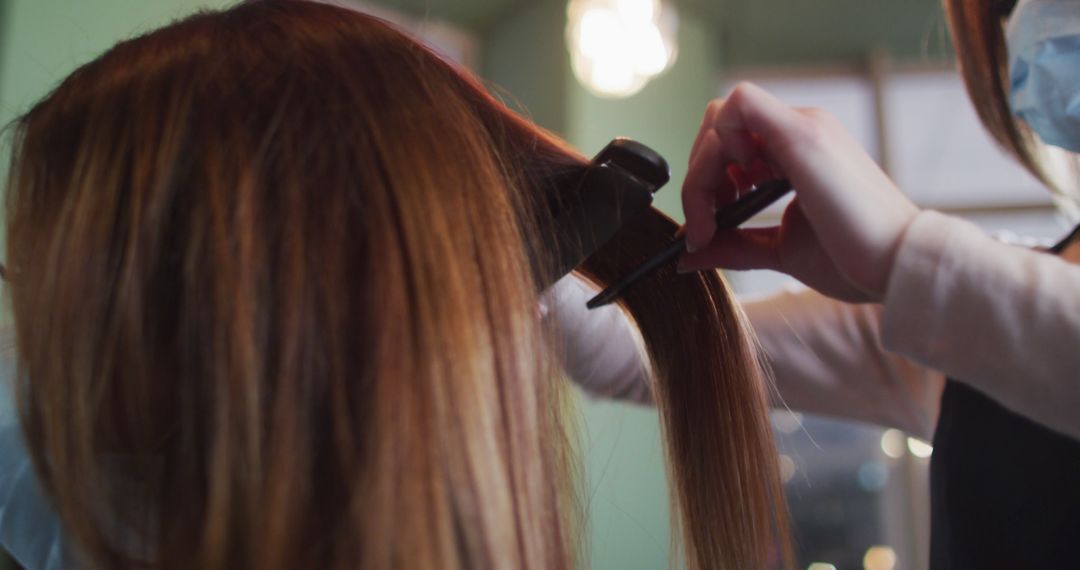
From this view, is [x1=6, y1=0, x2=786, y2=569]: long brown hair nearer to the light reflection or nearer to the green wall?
the green wall

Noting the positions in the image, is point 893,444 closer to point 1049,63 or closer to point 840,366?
point 840,366

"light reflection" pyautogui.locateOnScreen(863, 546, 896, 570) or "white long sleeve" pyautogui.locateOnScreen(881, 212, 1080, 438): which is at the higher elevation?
"white long sleeve" pyautogui.locateOnScreen(881, 212, 1080, 438)

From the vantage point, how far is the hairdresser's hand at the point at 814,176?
0.44 metres

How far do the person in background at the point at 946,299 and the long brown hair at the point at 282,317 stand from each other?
0.51ft

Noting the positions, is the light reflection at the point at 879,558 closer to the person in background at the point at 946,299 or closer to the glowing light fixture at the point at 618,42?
the glowing light fixture at the point at 618,42

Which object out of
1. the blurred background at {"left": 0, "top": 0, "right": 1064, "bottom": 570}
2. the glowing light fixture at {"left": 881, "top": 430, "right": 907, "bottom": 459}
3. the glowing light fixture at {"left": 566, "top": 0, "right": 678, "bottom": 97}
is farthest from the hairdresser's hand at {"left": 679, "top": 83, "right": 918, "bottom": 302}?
the glowing light fixture at {"left": 881, "top": 430, "right": 907, "bottom": 459}

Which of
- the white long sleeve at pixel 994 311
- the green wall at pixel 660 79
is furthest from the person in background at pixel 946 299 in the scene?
the green wall at pixel 660 79

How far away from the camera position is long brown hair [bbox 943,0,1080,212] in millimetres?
722

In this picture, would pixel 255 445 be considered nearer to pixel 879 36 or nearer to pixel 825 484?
pixel 825 484

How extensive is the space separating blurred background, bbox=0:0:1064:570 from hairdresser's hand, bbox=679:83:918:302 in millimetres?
1012

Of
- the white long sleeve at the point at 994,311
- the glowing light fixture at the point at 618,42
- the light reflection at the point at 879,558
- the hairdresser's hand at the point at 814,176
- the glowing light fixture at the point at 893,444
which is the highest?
the glowing light fixture at the point at 618,42

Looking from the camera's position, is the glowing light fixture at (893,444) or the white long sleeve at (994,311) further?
the glowing light fixture at (893,444)

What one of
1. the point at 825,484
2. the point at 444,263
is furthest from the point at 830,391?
the point at 825,484

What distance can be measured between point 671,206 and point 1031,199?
1.49 m
